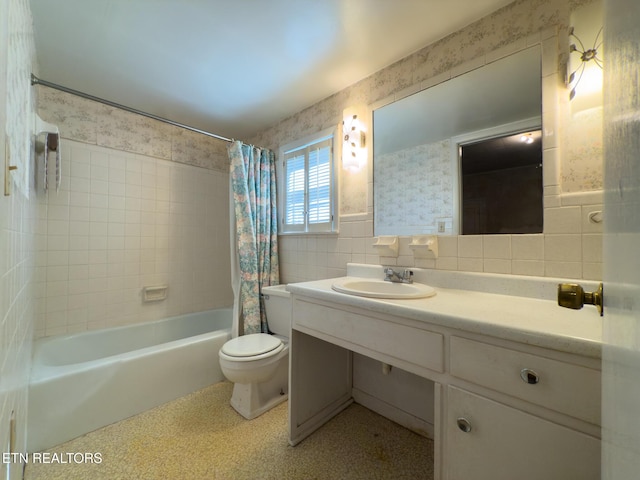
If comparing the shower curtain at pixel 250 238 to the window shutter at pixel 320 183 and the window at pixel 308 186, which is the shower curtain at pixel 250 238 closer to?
the window at pixel 308 186

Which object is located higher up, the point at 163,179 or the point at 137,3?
the point at 137,3

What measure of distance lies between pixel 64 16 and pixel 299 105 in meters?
1.39

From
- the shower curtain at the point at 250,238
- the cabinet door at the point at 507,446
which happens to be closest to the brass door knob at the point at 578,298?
the cabinet door at the point at 507,446

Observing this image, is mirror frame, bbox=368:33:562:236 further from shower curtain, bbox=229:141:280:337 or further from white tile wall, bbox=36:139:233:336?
white tile wall, bbox=36:139:233:336

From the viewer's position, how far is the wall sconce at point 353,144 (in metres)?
1.75

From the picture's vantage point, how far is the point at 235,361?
1.47 m

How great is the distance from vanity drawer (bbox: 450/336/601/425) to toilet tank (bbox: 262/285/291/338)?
1290 millimetres

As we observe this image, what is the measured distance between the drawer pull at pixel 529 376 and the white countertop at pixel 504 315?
0.26ft

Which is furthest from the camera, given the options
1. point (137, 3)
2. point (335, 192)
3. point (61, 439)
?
point (335, 192)

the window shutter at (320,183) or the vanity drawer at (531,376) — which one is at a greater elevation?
the window shutter at (320,183)

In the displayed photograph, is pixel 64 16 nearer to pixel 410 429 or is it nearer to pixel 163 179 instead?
pixel 163 179

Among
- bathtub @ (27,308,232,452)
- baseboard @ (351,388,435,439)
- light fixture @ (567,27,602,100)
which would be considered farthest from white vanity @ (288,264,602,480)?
bathtub @ (27,308,232,452)

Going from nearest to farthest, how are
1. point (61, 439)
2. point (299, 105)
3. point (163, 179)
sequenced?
1. point (61, 439)
2. point (299, 105)
3. point (163, 179)

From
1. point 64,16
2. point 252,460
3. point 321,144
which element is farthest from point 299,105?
point 252,460
